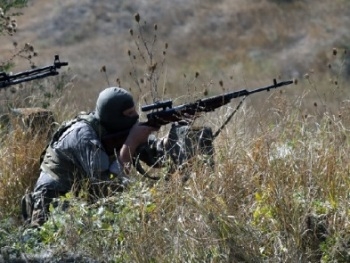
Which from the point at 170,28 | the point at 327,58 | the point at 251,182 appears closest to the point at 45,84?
the point at 251,182

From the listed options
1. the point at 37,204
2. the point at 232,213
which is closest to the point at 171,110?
the point at 37,204

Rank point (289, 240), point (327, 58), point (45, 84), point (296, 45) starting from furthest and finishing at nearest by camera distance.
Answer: point (296, 45) < point (327, 58) < point (45, 84) < point (289, 240)

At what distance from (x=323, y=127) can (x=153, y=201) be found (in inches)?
64.2

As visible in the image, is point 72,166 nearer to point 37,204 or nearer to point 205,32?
point 37,204

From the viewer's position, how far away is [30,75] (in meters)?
10.0

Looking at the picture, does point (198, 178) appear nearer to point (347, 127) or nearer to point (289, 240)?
point (289, 240)

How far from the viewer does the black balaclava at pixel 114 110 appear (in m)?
9.21

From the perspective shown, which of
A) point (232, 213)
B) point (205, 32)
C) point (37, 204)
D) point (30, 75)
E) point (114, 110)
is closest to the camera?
point (232, 213)

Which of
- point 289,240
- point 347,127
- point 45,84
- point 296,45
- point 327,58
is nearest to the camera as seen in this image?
point 289,240

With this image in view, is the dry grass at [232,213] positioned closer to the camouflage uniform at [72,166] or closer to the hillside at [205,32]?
the camouflage uniform at [72,166]

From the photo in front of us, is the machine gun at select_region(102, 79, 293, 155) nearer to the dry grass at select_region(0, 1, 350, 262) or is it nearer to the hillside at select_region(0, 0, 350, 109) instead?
the dry grass at select_region(0, 1, 350, 262)

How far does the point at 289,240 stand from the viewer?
777cm

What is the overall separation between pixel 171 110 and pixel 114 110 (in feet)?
1.38

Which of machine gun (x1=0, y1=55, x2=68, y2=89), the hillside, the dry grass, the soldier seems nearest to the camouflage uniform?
the soldier
